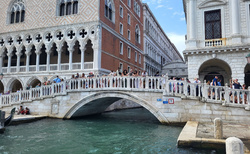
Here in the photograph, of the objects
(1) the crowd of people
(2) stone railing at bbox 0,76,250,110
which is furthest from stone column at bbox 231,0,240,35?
(1) the crowd of people

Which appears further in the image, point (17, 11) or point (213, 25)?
point (17, 11)

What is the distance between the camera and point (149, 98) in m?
10.4

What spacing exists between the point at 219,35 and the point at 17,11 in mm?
18702

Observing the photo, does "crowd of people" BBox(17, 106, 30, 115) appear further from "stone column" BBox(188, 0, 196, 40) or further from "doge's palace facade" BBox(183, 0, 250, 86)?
"stone column" BBox(188, 0, 196, 40)

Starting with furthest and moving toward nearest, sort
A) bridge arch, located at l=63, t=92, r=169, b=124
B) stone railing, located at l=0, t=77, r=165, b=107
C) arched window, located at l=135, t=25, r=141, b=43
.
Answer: arched window, located at l=135, t=25, r=141, b=43, stone railing, located at l=0, t=77, r=165, b=107, bridge arch, located at l=63, t=92, r=169, b=124

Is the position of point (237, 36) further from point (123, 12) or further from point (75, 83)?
point (123, 12)

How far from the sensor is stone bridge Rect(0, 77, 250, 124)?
8742mm

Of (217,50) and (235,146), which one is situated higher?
(217,50)

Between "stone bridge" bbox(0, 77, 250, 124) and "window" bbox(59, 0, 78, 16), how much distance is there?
8128 millimetres

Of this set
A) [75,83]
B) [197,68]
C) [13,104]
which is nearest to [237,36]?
[197,68]

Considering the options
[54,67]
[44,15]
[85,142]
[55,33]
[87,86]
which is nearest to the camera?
[85,142]

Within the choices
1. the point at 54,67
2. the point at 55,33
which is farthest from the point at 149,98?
the point at 55,33

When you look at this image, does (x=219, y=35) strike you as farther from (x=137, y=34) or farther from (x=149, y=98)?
(x=137, y=34)

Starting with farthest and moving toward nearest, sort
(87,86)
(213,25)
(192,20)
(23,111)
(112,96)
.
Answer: (192,20) → (213,25) → (23,111) → (87,86) → (112,96)
